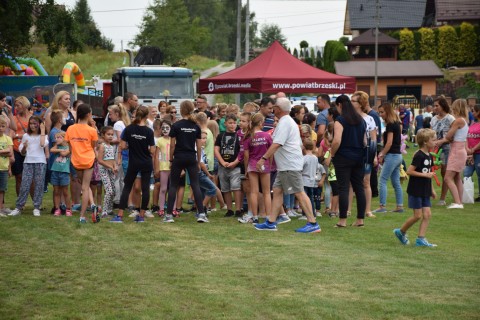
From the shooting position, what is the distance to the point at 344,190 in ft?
42.7

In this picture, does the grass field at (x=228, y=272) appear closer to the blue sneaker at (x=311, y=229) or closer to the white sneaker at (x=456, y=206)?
the blue sneaker at (x=311, y=229)

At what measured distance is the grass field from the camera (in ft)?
24.5

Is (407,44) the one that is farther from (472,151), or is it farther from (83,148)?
(83,148)

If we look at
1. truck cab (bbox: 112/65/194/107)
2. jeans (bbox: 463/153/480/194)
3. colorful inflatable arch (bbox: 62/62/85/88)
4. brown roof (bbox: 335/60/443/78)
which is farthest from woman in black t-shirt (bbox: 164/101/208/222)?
brown roof (bbox: 335/60/443/78)

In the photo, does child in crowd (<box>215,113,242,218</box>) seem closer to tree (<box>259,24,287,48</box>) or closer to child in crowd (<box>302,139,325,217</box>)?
child in crowd (<box>302,139,325,217</box>)

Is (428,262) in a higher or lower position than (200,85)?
lower

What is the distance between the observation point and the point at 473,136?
17.0 metres

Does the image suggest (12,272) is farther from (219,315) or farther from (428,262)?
(428,262)

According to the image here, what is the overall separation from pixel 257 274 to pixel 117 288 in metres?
1.54

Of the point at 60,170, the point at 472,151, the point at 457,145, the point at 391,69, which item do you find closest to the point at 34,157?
the point at 60,170

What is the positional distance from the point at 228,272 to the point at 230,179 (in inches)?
224

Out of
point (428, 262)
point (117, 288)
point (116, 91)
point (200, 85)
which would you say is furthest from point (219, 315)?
point (116, 91)

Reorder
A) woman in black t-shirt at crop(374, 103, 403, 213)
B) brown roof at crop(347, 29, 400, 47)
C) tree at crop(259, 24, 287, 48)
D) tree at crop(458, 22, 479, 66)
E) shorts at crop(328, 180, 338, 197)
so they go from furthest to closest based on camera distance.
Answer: tree at crop(259, 24, 287, 48) → brown roof at crop(347, 29, 400, 47) → tree at crop(458, 22, 479, 66) → woman in black t-shirt at crop(374, 103, 403, 213) → shorts at crop(328, 180, 338, 197)

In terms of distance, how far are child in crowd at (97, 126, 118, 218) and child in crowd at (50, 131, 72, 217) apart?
0.60 m
